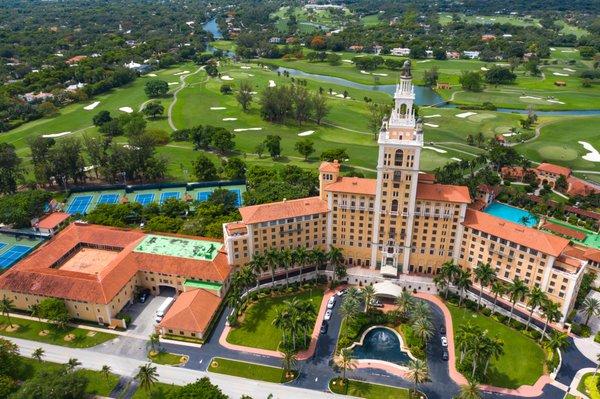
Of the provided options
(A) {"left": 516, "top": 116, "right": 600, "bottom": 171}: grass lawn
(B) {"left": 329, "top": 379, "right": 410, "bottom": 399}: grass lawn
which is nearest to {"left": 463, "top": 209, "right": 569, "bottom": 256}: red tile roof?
(B) {"left": 329, "top": 379, "right": 410, "bottom": 399}: grass lawn

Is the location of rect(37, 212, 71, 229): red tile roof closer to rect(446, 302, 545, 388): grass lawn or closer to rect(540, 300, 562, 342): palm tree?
rect(446, 302, 545, 388): grass lawn

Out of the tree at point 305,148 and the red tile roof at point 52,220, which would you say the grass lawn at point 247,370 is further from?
the tree at point 305,148

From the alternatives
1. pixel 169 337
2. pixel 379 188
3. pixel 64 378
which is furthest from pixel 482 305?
pixel 64 378

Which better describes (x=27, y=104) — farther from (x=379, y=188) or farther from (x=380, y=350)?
(x=380, y=350)

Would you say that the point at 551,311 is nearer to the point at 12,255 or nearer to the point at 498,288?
the point at 498,288

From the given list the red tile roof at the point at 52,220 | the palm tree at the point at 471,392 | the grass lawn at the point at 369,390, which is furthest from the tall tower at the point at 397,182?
the red tile roof at the point at 52,220

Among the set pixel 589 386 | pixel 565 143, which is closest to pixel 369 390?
pixel 589 386
